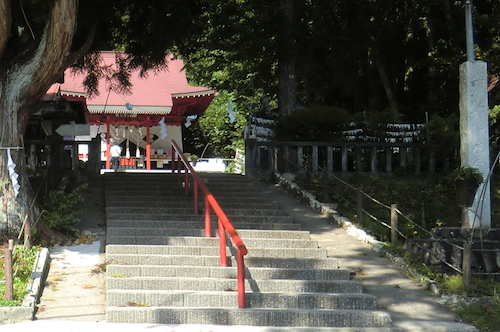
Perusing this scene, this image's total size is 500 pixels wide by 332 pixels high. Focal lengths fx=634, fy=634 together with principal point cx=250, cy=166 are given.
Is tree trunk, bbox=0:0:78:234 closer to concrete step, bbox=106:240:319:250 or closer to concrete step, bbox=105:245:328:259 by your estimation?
concrete step, bbox=106:240:319:250

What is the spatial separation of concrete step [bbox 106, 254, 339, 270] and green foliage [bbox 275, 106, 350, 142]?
251 inches

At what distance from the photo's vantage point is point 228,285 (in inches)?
328

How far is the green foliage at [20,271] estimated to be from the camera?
25.3 ft

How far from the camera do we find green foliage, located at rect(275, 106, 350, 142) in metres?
15.1

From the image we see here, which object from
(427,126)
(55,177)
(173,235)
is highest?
(427,126)

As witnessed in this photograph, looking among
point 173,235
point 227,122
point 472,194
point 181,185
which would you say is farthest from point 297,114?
point 227,122

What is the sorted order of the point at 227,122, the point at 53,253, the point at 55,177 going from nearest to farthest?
the point at 53,253
the point at 55,177
the point at 227,122

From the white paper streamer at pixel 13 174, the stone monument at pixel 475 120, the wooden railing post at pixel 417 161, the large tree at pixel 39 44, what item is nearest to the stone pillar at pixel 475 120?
the stone monument at pixel 475 120

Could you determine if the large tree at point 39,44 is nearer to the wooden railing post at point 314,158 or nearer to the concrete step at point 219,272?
the concrete step at point 219,272

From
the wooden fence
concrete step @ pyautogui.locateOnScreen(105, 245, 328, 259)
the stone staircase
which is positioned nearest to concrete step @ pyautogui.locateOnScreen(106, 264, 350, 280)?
the stone staircase

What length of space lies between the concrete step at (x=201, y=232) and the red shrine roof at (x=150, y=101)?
15.4 meters

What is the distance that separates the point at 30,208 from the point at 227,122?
22.5 meters

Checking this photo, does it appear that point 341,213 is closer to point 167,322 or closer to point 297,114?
point 297,114

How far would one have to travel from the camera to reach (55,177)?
12.5 m
